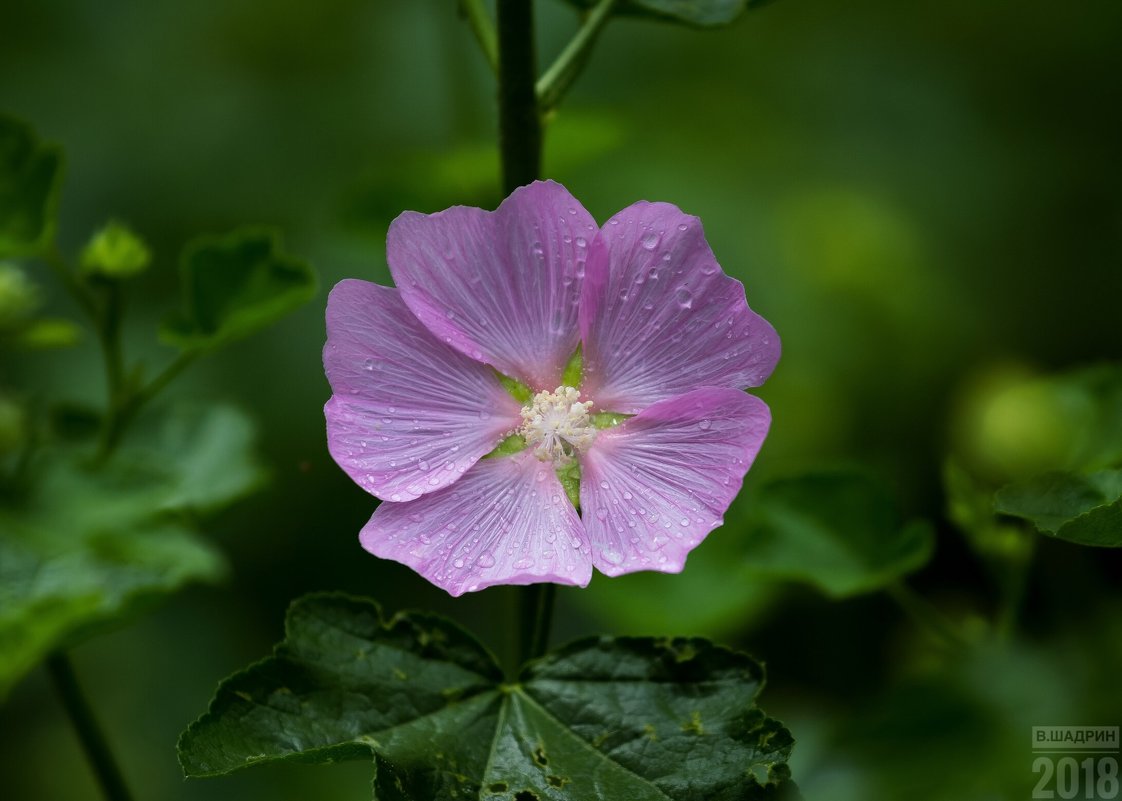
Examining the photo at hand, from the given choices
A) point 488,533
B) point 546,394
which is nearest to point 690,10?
point 546,394

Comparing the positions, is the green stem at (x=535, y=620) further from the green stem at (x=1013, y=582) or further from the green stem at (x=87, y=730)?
the green stem at (x=1013, y=582)

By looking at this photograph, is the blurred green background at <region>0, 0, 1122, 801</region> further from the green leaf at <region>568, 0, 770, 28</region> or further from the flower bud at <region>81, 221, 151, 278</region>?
the green leaf at <region>568, 0, 770, 28</region>

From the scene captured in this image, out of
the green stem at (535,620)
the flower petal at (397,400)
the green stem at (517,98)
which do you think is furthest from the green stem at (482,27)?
the green stem at (535,620)

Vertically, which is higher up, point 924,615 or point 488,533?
point 488,533

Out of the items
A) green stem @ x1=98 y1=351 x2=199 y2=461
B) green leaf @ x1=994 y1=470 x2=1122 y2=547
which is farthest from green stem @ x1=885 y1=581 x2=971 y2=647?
green stem @ x1=98 y1=351 x2=199 y2=461

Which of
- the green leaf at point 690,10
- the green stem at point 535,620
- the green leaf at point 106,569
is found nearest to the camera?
the green stem at point 535,620

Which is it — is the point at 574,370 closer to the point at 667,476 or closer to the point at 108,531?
the point at 667,476
